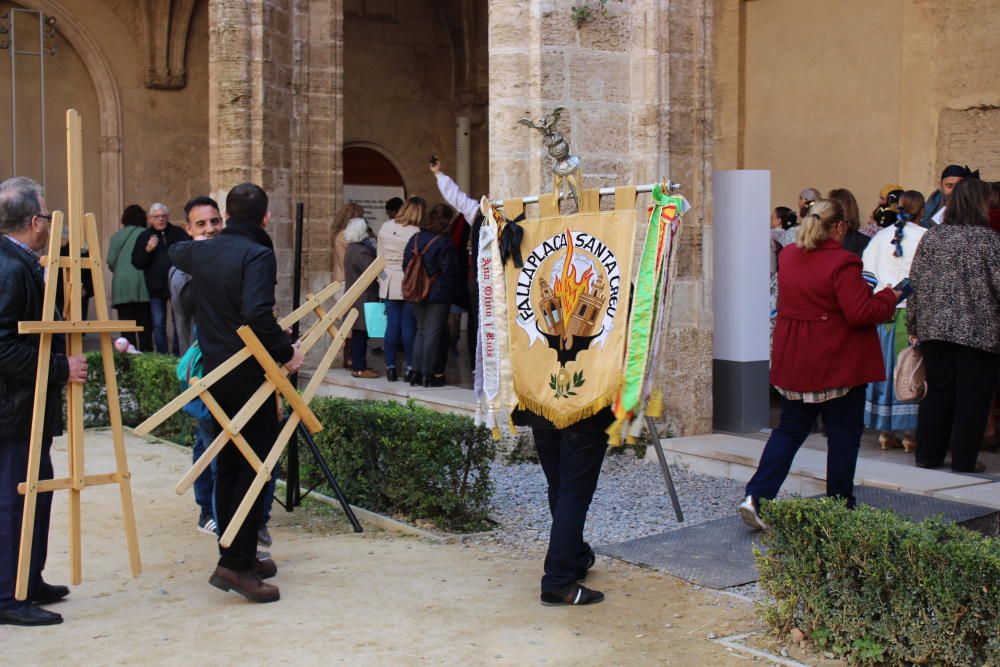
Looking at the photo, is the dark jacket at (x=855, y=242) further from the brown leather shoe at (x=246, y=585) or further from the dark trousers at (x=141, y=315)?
the dark trousers at (x=141, y=315)

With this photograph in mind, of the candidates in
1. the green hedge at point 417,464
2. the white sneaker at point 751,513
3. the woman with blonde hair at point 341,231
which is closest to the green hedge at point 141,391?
the woman with blonde hair at point 341,231

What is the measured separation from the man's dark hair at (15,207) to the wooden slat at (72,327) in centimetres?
41

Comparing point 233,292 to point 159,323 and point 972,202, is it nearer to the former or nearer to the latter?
point 972,202

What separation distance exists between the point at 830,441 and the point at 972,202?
2.02 metres

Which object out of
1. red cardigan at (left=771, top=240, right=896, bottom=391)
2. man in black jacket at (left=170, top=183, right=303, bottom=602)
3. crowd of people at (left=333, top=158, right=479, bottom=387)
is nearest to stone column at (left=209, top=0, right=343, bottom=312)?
crowd of people at (left=333, top=158, right=479, bottom=387)

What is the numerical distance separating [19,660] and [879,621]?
314cm

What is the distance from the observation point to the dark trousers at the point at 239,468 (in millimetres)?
5488

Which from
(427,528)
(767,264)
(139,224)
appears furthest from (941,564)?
(139,224)

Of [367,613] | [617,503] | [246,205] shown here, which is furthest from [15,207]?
[617,503]

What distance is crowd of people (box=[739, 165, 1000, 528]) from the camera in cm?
615

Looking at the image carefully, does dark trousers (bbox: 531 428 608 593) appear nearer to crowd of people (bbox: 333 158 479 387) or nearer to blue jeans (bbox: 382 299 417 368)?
crowd of people (bbox: 333 158 479 387)

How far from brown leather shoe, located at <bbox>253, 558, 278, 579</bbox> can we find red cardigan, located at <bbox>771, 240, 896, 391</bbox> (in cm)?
261

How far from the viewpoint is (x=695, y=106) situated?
8.84 m

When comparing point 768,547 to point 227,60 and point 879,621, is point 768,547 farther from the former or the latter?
point 227,60
